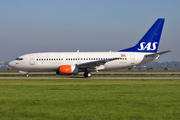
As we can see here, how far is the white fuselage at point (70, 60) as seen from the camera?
122 feet

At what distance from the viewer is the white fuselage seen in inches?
1462

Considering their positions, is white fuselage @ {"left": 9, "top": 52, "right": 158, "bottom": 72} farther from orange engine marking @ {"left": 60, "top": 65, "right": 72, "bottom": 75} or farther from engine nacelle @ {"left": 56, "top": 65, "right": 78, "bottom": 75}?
orange engine marking @ {"left": 60, "top": 65, "right": 72, "bottom": 75}

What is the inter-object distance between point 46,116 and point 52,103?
277 centimetres

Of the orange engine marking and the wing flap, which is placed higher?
the wing flap

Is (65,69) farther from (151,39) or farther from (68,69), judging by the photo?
(151,39)

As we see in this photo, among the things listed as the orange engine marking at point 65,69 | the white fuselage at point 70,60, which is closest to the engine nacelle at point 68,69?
the orange engine marking at point 65,69

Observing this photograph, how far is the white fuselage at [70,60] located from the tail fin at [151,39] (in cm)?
130

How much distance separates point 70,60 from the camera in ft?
122

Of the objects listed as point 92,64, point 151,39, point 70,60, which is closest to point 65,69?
point 70,60

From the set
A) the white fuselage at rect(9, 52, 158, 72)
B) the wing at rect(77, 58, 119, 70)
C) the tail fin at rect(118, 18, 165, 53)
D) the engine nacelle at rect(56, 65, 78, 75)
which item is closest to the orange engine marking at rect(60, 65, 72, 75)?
the engine nacelle at rect(56, 65, 78, 75)

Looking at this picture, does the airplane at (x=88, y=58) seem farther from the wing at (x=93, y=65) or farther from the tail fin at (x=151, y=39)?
the wing at (x=93, y=65)

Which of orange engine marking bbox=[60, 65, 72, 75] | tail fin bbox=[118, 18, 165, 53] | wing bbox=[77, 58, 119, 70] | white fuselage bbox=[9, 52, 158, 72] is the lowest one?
orange engine marking bbox=[60, 65, 72, 75]

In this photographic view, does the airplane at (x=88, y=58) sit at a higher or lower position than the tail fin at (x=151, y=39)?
lower

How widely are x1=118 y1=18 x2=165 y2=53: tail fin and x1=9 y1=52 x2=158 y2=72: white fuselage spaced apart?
4.27 feet
